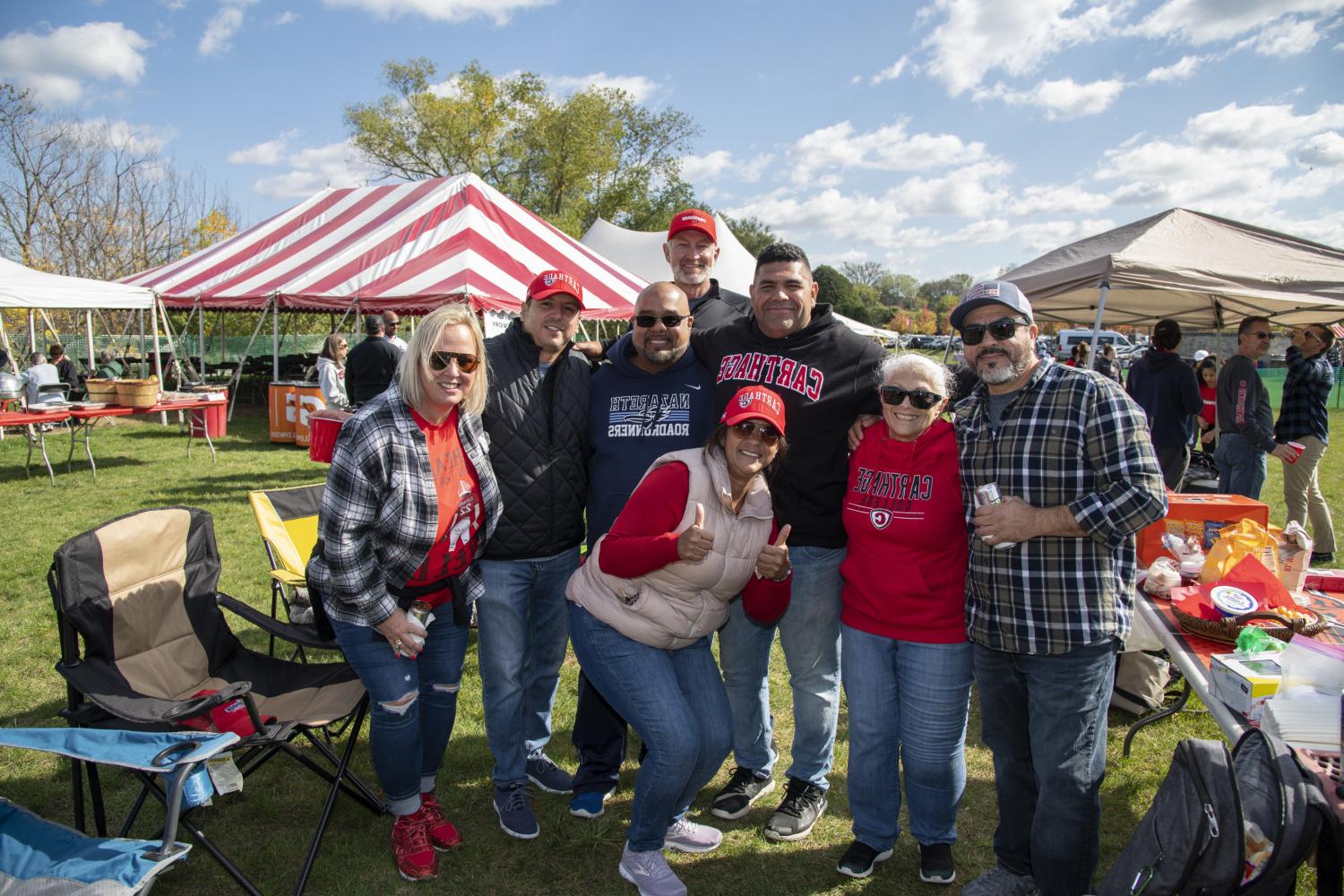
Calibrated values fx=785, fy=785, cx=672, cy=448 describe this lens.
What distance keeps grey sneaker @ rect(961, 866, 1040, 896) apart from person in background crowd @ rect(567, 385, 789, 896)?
91cm

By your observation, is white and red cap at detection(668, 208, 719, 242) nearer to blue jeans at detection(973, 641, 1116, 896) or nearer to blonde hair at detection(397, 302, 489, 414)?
blonde hair at detection(397, 302, 489, 414)

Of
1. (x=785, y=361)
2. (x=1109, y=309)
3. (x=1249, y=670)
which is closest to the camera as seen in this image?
(x=1249, y=670)

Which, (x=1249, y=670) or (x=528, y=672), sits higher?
(x=1249, y=670)

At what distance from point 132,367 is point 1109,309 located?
841 inches

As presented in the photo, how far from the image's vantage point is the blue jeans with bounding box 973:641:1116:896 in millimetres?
2188

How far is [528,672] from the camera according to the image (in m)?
3.08

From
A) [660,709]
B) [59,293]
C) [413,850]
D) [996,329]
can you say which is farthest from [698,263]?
[59,293]

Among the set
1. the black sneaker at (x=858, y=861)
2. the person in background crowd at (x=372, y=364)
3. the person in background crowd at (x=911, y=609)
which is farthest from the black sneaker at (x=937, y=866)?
the person in background crowd at (x=372, y=364)

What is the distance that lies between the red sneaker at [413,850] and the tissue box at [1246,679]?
Result: 2.53 metres

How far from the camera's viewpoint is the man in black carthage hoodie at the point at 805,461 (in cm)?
270

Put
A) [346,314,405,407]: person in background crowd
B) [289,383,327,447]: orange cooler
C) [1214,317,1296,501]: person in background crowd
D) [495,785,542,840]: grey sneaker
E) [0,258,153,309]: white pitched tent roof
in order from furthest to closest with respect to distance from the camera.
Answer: [289,383,327,447]: orange cooler → [0,258,153,309]: white pitched tent roof → [346,314,405,407]: person in background crowd → [1214,317,1296,501]: person in background crowd → [495,785,542,840]: grey sneaker

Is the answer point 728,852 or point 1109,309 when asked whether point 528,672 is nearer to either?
point 728,852

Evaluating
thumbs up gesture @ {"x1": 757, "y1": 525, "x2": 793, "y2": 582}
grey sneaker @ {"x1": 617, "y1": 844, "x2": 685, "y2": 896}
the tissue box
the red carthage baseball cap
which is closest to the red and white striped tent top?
the red carthage baseball cap

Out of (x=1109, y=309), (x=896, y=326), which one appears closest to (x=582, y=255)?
(x=1109, y=309)
